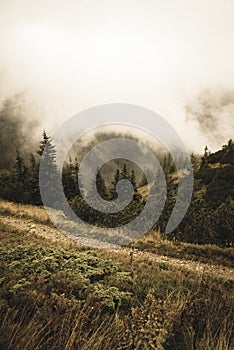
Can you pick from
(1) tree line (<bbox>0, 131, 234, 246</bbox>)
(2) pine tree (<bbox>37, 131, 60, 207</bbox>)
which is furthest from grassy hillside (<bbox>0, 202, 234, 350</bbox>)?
(2) pine tree (<bbox>37, 131, 60, 207</bbox>)

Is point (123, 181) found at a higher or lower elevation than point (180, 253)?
higher

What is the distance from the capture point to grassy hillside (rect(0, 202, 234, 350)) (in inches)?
118

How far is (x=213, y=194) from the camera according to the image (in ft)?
93.6

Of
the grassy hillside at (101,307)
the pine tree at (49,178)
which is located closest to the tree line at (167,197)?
the pine tree at (49,178)

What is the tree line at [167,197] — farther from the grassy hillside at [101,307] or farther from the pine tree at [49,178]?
the grassy hillside at [101,307]

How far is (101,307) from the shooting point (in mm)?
4504

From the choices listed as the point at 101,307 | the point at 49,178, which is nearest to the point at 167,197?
the point at 49,178

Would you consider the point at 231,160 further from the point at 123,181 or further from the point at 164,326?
the point at 164,326

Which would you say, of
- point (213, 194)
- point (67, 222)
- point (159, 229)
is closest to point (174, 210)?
point (159, 229)

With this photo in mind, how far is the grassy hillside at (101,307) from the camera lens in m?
2.99

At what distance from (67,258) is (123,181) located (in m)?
19.8

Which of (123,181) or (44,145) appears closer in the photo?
(123,181)

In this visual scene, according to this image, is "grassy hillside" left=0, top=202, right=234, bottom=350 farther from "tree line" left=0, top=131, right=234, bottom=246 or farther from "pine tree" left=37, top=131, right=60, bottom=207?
"pine tree" left=37, top=131, right=60, bottom=207

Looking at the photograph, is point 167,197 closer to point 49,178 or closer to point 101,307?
point 49,178
